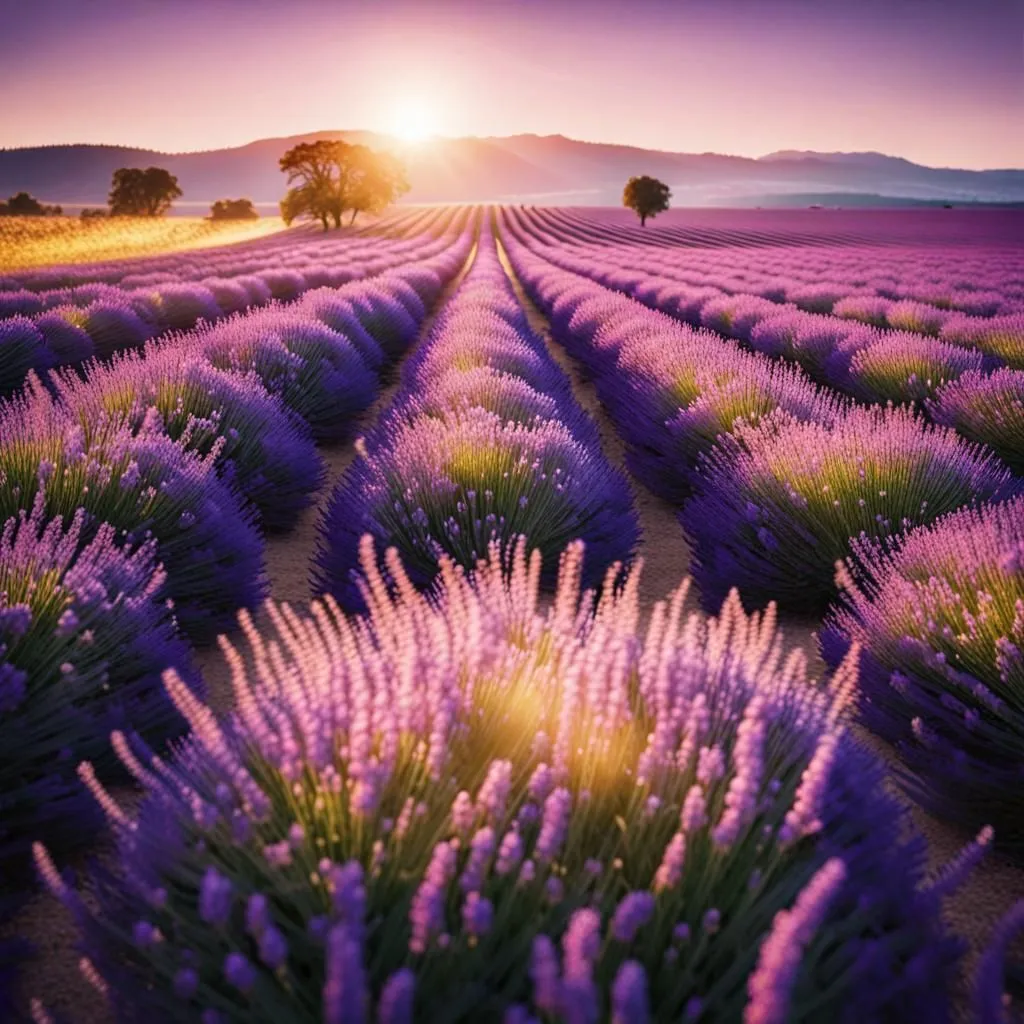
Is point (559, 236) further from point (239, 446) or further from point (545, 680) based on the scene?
point (545, 680)

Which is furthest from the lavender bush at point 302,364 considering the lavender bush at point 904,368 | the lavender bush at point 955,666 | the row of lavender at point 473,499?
the lavender bush at point 904,368

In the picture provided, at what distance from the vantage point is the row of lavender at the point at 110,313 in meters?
7.39

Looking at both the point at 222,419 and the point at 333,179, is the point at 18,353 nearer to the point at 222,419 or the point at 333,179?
the point at 222,419

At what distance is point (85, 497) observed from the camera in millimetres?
3330

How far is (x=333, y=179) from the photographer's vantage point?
54281 mm

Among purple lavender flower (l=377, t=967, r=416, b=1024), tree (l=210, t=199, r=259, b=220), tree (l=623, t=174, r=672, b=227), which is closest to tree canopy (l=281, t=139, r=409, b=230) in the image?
tree (l=623, t=174, r=672, b=227)

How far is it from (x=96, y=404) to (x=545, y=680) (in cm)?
340

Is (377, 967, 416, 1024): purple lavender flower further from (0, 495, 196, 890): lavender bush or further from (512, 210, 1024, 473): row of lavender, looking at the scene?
(512, 210, 1024, 473): row of lavender

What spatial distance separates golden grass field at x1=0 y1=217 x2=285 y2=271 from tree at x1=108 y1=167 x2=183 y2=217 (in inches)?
1021

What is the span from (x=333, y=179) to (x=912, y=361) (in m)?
53.4

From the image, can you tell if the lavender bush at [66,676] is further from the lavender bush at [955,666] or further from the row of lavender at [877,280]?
the row of lavender at [877,280]

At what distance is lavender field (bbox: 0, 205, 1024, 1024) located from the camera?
4.50 feet

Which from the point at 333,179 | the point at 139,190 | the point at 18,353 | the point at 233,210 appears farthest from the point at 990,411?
the point at 233,210

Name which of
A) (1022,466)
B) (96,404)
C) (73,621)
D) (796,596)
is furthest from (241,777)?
(1022,466)
